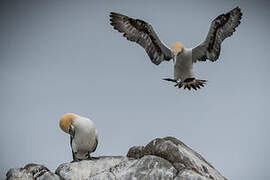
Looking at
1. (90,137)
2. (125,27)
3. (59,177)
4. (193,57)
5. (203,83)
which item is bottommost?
(59,177)

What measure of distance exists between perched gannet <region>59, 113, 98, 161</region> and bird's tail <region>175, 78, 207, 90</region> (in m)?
3.10

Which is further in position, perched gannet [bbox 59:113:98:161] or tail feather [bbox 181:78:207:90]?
tail feather [bbox 181:78:207:90]

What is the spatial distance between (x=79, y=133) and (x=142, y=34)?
3983 mm

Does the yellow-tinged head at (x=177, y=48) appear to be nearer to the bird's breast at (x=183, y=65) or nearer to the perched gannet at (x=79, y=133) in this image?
the bird's breast at (x=183, y=65)

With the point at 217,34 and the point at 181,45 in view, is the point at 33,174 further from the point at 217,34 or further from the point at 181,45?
the point at 217,34

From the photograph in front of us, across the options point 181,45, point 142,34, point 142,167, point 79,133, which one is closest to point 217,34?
point 181,45

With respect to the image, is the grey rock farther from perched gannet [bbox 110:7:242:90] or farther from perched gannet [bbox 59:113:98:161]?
perched gannet [bbox 110:7:242:90]

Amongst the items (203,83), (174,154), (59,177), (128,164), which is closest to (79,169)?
(59,177)

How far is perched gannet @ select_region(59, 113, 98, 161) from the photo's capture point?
1191cm

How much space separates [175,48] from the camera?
44.4ft

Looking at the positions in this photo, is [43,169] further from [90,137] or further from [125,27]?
[125,27]

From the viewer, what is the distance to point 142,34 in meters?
13.8

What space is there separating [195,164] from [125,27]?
506 cm

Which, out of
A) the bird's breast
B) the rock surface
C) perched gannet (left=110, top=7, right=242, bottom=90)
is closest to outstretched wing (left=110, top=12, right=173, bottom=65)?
perched gannet (left=110, top=7, right=242, bottom=90)
